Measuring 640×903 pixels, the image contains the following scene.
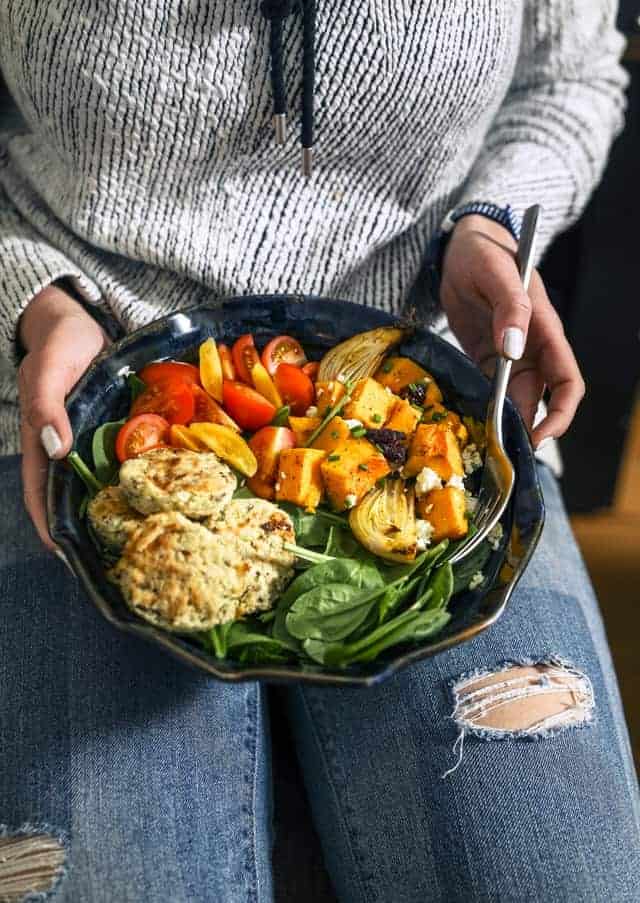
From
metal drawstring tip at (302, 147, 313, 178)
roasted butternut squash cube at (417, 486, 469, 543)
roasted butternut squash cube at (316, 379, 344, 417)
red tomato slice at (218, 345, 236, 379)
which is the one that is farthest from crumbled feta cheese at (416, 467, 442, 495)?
metal drawstring tip at (302, 147, 313, 178)

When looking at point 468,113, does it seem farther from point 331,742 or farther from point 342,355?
point 331,742

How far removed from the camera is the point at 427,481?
2.43 ft

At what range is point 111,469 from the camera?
2.51 feet

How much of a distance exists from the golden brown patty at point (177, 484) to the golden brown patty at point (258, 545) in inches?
0.6

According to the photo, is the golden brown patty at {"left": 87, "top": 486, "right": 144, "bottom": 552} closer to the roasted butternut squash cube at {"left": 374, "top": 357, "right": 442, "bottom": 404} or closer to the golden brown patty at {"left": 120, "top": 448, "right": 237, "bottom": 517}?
the golden brown patty at {"left": 120, "top": 448, "right": 237, "bottom": 517}

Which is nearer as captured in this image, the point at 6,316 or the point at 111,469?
the point at 111,469

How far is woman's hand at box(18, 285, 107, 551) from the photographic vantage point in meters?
0.73

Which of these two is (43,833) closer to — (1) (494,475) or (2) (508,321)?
(1) (494,475)

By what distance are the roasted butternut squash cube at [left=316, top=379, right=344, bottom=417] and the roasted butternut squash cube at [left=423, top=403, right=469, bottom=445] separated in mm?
81

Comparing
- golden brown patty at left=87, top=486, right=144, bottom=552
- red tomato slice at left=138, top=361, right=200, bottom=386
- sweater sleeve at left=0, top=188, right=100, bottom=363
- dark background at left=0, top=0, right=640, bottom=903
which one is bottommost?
dark background at left=0, top=0, right=640, bottom=903

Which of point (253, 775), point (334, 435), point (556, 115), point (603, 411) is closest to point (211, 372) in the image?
point (334, 435)

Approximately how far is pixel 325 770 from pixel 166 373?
397mm

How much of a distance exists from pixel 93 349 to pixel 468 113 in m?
0.45

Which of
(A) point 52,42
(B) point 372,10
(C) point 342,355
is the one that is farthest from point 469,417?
(A) point 52,42
